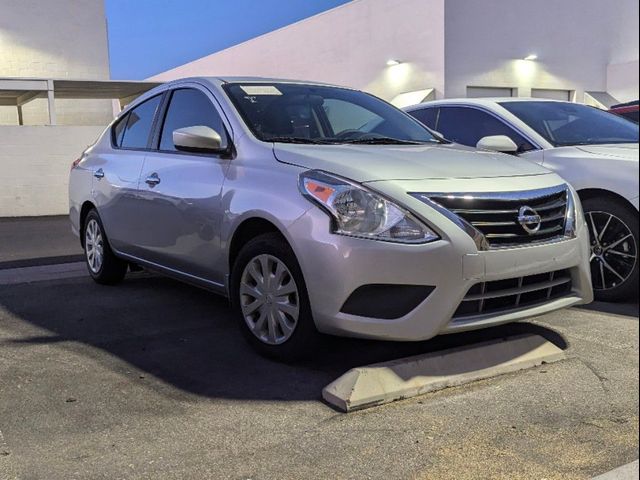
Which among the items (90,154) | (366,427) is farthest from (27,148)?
(366,427)

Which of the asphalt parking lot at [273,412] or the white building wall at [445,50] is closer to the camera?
the asphalt parking lot at [273,412]

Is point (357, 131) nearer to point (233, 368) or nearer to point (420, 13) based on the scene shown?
point (233, 368)

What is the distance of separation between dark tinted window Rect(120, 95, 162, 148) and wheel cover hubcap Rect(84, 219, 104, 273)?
0.85 meters

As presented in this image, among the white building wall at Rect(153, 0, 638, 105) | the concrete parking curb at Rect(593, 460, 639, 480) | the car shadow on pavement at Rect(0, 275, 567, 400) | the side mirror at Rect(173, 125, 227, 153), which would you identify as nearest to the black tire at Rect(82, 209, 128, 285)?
the car shadow on pavement at Rect(0, 275, 567, 400)

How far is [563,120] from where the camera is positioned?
5574 mm

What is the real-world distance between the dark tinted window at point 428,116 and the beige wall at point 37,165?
9477 mm

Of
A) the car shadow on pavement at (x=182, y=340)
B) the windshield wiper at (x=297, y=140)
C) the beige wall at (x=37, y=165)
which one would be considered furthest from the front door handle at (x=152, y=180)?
the beige wall at (x=37, y=165)

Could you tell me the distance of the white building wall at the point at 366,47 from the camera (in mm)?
18844

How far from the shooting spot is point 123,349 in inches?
165

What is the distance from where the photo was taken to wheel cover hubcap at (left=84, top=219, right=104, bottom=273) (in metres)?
5.89

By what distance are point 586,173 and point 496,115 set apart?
5.55ft

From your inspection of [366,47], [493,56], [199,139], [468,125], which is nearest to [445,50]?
[493,56]

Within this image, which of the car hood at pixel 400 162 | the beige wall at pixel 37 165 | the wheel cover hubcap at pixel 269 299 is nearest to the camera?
the car hood at pixel 400 162

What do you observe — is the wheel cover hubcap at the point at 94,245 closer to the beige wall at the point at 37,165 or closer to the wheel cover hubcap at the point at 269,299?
the wheel cover hubcap at the point at 269,299
